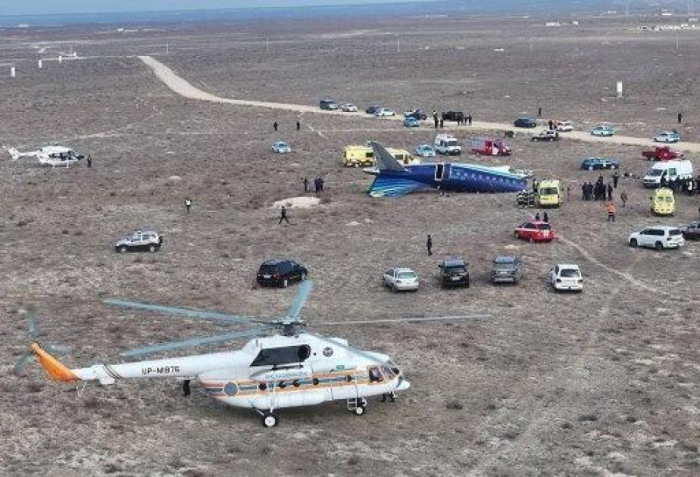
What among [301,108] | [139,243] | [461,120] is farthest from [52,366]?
[301,108]

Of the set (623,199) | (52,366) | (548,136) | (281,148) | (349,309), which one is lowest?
(349,309)

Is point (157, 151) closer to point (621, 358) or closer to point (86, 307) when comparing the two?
point (86, 307)

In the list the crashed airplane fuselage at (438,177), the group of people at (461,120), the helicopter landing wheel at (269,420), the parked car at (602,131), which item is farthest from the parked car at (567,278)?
the group of people at (461,120)

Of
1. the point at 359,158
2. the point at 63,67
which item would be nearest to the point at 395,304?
the point at 359,158

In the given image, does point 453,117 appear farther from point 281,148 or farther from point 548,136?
point 281,148

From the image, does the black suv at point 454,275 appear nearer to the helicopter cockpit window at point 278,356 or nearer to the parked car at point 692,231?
the parked car at point 692,231

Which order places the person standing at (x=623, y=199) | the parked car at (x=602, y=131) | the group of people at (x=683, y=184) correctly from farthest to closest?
the parked car at (x=602, y=131)
the group of people at (x=683, y=184)
the person standing at (x=623, y=199)

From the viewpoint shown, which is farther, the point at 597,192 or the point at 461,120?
the point at 461,120
